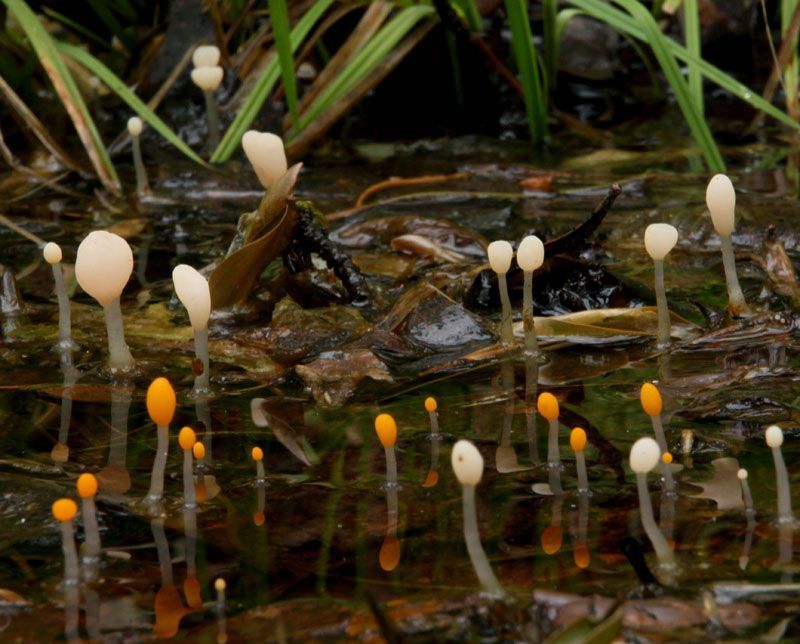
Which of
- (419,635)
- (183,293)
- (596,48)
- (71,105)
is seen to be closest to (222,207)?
(71,105)

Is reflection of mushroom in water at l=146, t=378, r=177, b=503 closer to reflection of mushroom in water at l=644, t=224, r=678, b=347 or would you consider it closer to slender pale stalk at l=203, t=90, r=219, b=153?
reflection of mushroom in water at l=644, t=224, r=678, b=347

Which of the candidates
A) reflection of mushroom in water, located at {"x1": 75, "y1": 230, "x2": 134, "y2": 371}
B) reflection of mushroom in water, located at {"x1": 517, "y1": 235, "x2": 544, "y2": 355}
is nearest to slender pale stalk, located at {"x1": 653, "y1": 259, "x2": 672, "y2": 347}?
reflection of mushroom in water, located at {"x1": 517, "y1": 235, "x2": 544, "y2": 355}

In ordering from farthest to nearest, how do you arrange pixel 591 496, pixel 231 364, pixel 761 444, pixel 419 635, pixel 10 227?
1. pixel 10 227
2. pixel 231 364
3. pixel 761 444
4. pixel 591 496
5. pixel 419 635

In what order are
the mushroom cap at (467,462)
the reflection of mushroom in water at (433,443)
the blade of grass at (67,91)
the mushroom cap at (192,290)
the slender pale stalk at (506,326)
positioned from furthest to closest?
the blade of grass at (67,91)
the slender pale stalk at (506,326)
the mushroom cap at (192,290)
the reflection of mushroom in water at (433,443)
the mushroom cap at (467,462)

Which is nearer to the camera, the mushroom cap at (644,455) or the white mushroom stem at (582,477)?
the mushroom cap at (644,455)

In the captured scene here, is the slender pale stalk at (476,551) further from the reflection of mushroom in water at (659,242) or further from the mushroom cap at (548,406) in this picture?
the reflection of mushroom in water at (659,242)

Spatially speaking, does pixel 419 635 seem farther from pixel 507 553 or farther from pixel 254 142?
pixel 254 142

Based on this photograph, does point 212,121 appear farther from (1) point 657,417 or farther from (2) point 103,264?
(1) point 657,417

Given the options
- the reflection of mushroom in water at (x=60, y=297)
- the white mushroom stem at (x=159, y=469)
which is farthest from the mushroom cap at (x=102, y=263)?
the white mushroom stem at (x=159, y=469)
